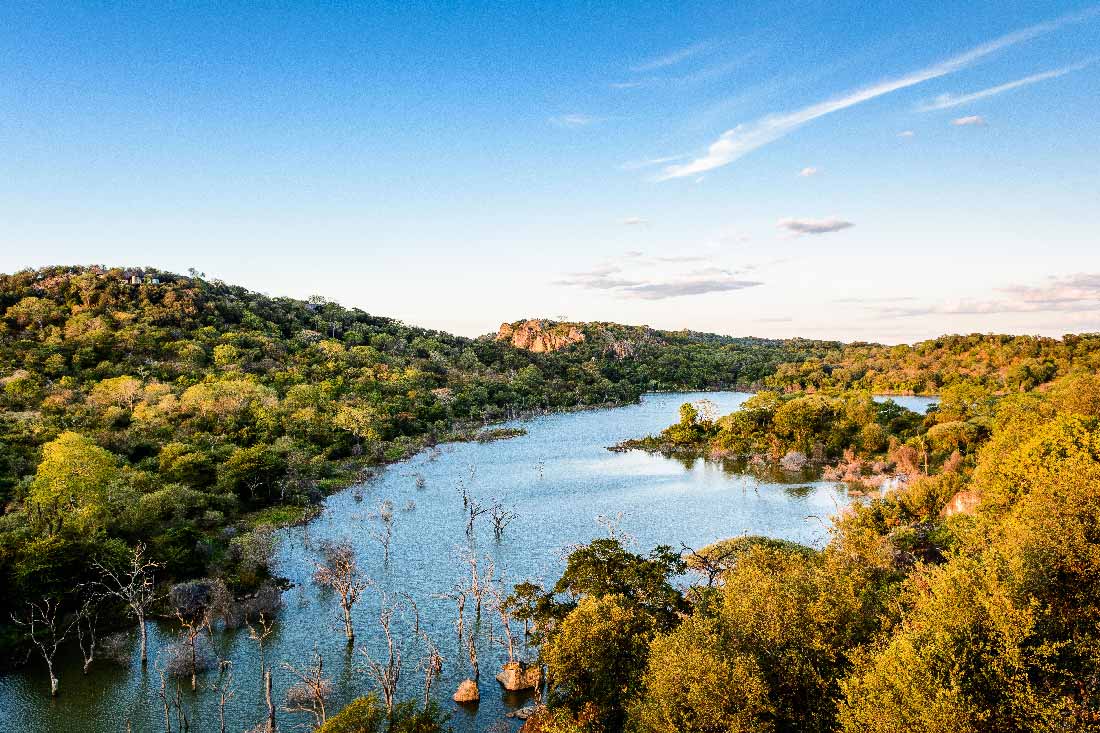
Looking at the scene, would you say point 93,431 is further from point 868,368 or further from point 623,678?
point 868,368

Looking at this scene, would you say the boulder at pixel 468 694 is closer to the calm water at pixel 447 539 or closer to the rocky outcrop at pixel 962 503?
the calm water at pixel 447 539

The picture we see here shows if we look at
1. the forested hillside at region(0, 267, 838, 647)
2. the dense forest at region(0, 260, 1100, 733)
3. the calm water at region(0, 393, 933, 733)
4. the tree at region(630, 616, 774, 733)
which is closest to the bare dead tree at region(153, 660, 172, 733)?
the calm water at region(0, 393, 933, 733)

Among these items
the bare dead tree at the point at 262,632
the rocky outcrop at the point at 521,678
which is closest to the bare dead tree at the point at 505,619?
the rocky outcrop at the point at 521,678

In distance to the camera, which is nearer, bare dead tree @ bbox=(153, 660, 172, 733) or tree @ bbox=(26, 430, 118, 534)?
bare dead tree @ bbox=(153, 660, 172, 733)

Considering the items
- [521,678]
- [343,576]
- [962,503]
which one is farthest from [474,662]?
[962,503]

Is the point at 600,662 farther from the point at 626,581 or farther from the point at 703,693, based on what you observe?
the point at 626,581

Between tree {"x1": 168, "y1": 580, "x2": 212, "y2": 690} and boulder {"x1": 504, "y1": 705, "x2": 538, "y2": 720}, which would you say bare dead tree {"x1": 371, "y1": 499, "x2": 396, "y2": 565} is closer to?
tree {"x1": 168, "y1": 580, "x2": 212, "y2": 690}

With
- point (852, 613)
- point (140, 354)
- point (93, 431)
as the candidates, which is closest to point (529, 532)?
point (852, 613)
